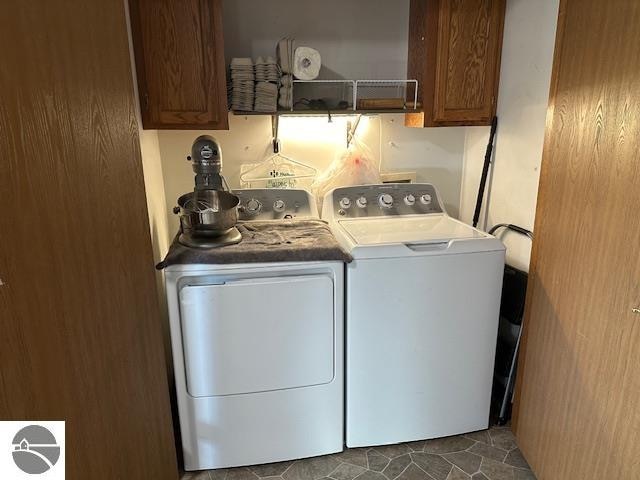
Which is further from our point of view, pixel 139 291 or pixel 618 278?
pixel 139 291

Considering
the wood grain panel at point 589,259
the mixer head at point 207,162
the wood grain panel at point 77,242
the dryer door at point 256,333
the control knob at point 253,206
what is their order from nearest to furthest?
the wood grain panel at point 77,242
the wood grain panel at point 589,259
the dryer door at point 256,333
the mixer head at point 207,162
the control knob at point 253,206

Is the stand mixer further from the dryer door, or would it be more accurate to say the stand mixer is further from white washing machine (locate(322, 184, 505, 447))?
white washing machine (locate(322, 184, 505, 447))

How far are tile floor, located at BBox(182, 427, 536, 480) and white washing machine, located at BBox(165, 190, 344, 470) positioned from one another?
47 millimetres

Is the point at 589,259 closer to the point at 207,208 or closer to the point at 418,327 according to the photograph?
the point at 418,327

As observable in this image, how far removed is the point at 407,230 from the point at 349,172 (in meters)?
0.53

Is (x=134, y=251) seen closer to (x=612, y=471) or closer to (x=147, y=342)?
(x=147, y=342)

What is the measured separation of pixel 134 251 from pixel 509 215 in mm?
1702

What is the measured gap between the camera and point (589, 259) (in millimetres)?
1466

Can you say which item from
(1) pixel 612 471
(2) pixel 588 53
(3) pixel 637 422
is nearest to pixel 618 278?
(3) pixel 637 422

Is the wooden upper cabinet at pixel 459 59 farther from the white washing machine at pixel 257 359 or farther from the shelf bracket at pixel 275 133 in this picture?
the white washing machine at pixel 257 359

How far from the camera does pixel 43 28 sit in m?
0.98

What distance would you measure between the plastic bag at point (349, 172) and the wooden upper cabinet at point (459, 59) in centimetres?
34

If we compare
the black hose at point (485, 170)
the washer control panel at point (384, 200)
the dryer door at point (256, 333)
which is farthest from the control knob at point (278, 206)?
the black hose at point (485, 170)

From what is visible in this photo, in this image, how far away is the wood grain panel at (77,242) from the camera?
2.88 ft
